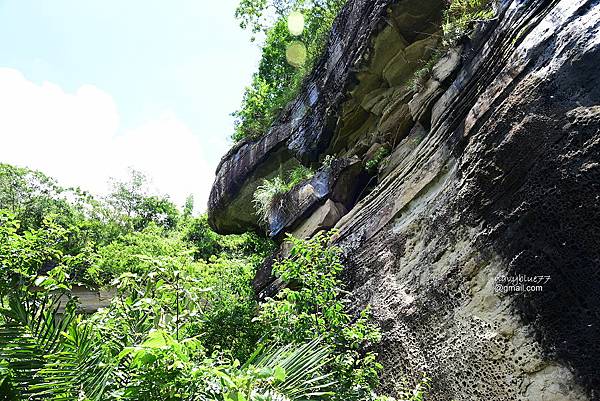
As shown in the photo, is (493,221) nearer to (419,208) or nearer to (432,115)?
(419,208)

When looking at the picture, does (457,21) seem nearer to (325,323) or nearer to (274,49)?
(325,323)

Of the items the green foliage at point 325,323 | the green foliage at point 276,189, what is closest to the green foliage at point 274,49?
the green foliage at point 276,189

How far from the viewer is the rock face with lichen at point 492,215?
3.71 meters

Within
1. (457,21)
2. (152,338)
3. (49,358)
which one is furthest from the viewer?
(457,21)

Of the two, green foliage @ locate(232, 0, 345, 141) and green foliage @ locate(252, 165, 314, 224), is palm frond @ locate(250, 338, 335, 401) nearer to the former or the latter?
green foliage @ locate(252, 165, 314, 224)

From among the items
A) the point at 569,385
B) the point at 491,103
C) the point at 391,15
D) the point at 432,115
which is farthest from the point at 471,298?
the point at 391,15

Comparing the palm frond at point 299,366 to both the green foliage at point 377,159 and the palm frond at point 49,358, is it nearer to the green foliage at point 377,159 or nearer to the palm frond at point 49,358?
the palm frond at point 49,358

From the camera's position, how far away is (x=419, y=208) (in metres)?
5.67

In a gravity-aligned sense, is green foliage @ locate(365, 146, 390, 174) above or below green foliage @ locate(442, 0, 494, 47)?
below

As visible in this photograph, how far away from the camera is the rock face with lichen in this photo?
12.2ft

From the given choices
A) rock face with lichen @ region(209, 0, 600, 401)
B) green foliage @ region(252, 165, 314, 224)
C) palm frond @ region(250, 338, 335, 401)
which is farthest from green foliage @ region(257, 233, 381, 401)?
green foliage @ region(252, 165, 314, 224)

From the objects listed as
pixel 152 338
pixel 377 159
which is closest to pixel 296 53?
pixel 377 159

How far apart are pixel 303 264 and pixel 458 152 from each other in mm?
2348

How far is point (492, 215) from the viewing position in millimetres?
4512
